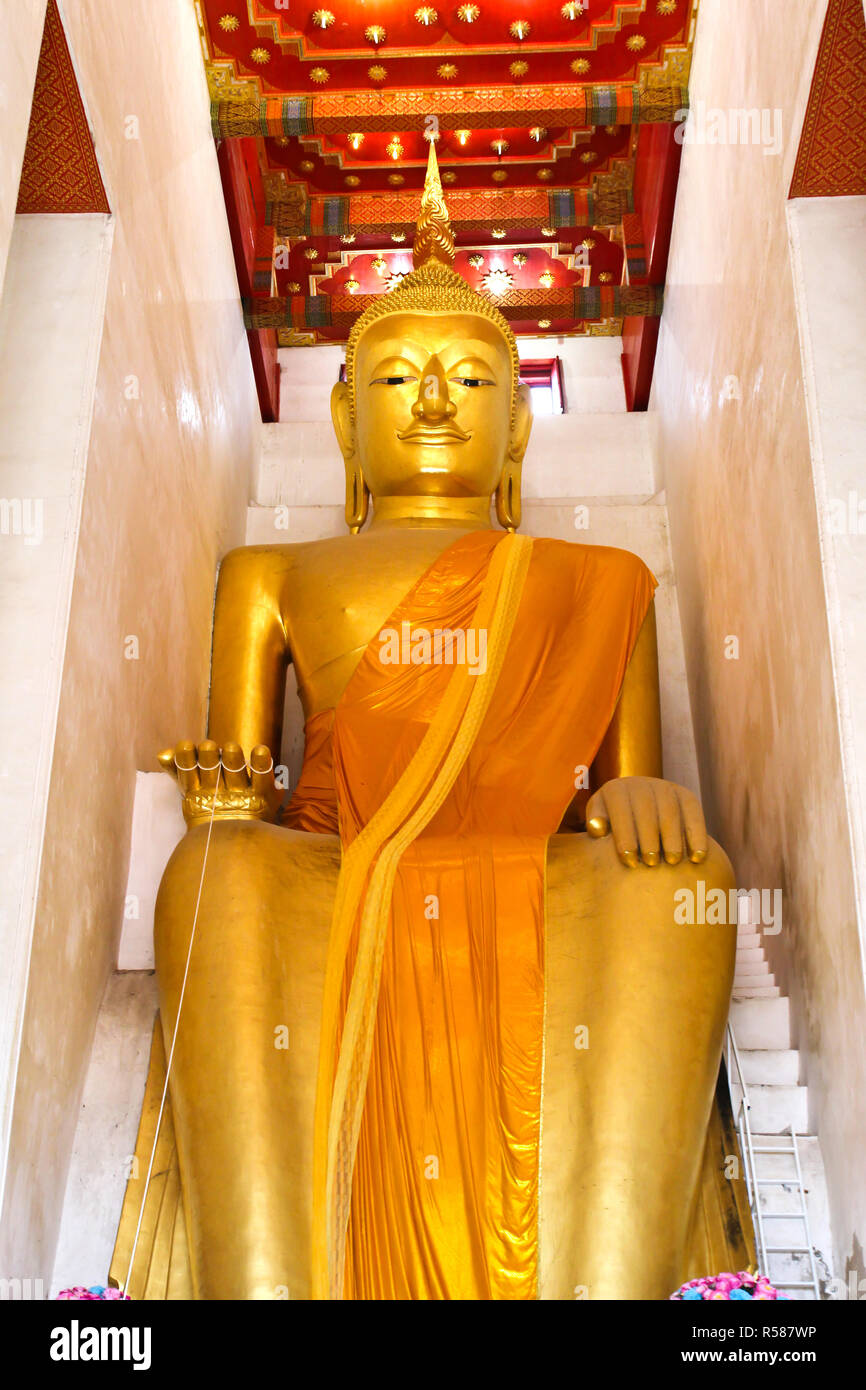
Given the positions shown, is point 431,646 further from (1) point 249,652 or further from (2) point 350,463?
(2) point 350,463

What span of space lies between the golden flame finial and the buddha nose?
632 millimetres

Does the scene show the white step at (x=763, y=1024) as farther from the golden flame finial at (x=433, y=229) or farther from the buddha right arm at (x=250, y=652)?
the golden flame finial at (x=433, y=229)

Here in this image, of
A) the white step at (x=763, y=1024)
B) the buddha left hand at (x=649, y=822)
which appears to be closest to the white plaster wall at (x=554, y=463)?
the buddha left hand at (x=649, y=822)

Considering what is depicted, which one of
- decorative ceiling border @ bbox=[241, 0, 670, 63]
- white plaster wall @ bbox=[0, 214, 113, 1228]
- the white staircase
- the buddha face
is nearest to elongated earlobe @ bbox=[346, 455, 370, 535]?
the buddha face

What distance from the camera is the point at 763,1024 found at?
9.41 ft

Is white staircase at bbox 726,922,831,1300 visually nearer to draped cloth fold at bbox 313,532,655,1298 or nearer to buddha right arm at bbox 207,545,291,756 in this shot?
draped cloth fold at bbox 313,532,655,1298

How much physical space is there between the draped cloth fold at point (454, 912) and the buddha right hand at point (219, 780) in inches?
8.2

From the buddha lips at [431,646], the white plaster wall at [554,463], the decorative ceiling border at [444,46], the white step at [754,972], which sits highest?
the decorative ceiling border at [444,46]

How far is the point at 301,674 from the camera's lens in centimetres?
352

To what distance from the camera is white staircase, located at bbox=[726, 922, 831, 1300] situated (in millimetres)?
2428

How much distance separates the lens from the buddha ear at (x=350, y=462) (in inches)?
162

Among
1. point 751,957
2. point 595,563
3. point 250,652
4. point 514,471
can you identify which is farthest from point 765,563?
point 250,652

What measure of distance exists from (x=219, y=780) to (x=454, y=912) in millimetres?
604

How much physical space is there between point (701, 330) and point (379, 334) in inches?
36.9
